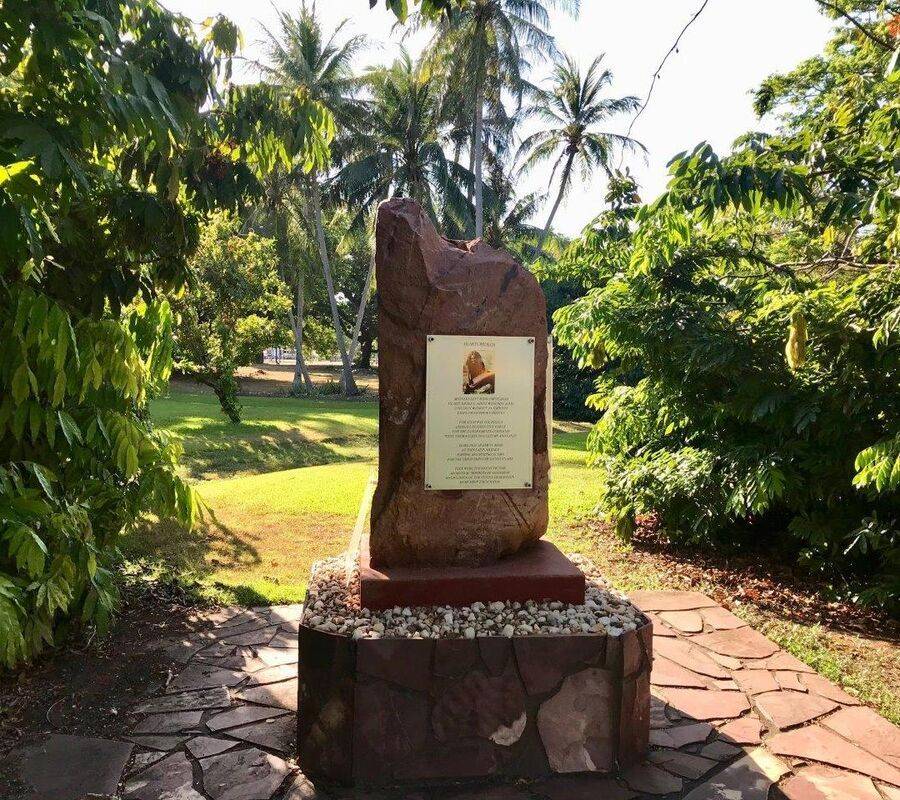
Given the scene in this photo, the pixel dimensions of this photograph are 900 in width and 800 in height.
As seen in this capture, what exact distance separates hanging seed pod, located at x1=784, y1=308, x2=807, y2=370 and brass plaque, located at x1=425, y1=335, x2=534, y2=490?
2.46 m

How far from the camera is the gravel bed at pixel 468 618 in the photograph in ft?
10.3

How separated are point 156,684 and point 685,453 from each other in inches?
175

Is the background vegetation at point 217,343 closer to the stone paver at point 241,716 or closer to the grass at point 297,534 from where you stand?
the grass at point 297,534

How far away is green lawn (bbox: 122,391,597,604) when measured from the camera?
6145mm

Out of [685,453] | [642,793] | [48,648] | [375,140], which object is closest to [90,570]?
[48,648]

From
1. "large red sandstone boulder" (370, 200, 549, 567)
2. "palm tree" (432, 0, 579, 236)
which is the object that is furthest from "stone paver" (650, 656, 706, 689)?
"palm tree" (432, 0, 579, 236)

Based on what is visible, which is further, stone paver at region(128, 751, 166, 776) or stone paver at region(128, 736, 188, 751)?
stone paver at region(128, 736, 188, 751)

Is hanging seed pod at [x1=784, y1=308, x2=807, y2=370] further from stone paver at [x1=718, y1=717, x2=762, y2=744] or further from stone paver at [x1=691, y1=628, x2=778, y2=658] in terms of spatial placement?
stone paver at [x1=718, y1=717, x2=762, y2=744]

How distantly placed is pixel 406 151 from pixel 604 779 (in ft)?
76.8

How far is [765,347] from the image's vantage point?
19.3ft

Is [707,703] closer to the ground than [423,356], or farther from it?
closer to the ground

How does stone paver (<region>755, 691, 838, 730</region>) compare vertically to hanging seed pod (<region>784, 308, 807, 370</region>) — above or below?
below

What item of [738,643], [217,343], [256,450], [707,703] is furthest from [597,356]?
[256,450]

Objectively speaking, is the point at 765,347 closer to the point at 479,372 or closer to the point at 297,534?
the point at 479,372
